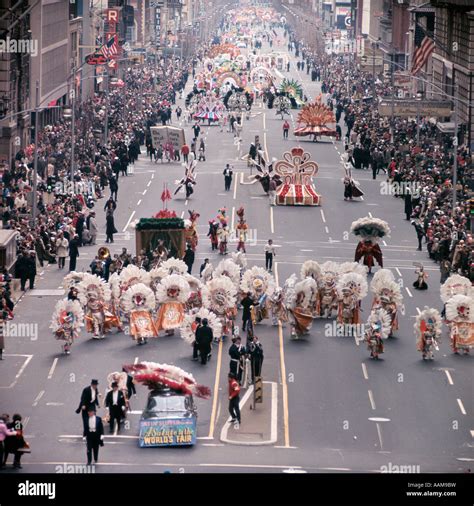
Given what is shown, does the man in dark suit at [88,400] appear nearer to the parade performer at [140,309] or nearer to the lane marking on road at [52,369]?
the lane marking on road at [52,369]

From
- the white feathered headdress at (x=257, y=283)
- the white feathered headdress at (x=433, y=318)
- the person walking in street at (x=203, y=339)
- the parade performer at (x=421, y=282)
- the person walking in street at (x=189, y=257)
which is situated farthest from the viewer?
the person walking in street at (x=189, y=257)

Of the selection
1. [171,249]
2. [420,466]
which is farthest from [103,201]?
[420,466]

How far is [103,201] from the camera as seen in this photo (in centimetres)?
7981

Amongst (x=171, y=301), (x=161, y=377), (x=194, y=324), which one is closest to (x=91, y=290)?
(x=171, y=301)

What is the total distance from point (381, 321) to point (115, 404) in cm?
1043

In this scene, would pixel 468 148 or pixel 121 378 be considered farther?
pixel 468 148

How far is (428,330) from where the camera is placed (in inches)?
1822

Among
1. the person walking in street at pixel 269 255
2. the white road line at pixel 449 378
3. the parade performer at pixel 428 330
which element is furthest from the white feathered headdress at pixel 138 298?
the person walking in street at pixel 269 255

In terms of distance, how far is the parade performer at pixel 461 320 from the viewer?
46.9m

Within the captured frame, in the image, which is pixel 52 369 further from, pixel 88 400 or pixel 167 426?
pixel 167 426

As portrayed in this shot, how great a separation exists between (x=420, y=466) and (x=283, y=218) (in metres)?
41.1

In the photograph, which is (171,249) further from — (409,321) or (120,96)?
(120,96)
